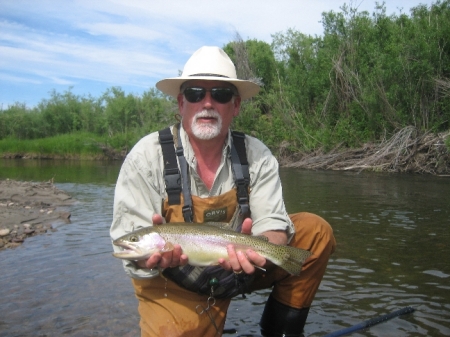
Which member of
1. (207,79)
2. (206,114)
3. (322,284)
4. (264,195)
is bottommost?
(322,284)

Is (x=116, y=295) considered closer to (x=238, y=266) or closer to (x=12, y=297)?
(x=12, y=297)

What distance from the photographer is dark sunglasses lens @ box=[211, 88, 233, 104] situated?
12.7ft

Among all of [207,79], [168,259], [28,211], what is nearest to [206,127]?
[207,79]

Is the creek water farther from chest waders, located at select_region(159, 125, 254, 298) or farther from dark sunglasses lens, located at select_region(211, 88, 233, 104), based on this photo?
dark sunglasses lens, located at select_region(211, 88, 233, 104)

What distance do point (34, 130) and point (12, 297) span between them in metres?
53.1

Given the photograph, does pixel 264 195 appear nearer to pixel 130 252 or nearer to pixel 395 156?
pixel 130 252

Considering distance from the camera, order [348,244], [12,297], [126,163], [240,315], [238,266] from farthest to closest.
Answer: [348,244] → [12,297] → [240,315] → [126,163] → [238,266]

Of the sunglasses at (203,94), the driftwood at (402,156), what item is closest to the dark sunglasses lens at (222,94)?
the sunglasses at (203,94)

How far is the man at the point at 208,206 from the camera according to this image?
3.51m

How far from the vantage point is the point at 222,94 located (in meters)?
3.90

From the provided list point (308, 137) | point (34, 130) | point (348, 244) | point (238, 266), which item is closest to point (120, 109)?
point (34, 130)

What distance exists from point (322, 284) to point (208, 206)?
2.33m

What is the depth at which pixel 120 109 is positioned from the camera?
51531mm

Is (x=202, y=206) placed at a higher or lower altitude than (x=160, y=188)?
lower
